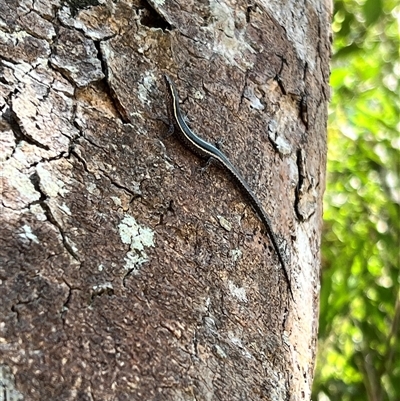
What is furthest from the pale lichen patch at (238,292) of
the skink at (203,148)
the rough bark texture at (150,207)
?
the skink at (203,148)

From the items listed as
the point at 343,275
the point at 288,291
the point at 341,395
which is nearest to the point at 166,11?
Result: the point at 288,291

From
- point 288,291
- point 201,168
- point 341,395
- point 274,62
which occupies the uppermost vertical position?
point 274,62

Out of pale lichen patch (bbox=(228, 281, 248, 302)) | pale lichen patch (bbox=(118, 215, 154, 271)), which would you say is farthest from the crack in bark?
pale lichen patch (bbox=(228, 281, 248, 302))

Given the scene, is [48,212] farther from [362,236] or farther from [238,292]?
[362,236]

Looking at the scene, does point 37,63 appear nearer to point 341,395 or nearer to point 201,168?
point 201,168

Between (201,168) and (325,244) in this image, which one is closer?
(201,168)

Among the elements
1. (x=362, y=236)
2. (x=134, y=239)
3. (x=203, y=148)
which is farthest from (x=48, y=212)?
(x=362, y=236)
